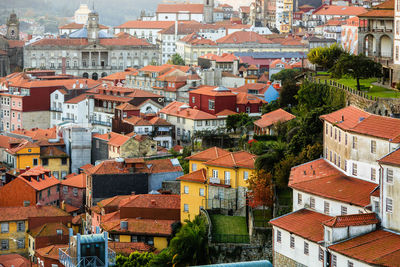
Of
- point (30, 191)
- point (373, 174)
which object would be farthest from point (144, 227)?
point (373, 174)

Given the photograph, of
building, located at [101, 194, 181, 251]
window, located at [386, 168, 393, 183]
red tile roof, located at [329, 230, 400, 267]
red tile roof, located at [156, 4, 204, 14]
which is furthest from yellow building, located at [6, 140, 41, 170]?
red tile roof, located at [156, 4, 204, 14]

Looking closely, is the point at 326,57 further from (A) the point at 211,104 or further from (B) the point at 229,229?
(B) the point at 229,229

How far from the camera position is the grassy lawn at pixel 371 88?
44.7 m

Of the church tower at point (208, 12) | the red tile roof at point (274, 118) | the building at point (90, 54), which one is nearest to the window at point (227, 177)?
the red tile roof at point (274, 118)

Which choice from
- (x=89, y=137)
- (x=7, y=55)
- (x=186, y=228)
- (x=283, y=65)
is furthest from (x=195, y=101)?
(x=7, y=55)

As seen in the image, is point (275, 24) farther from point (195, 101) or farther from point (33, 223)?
point (33, 223)

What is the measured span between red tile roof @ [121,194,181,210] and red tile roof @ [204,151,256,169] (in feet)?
9.29

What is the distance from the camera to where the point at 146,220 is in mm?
45406

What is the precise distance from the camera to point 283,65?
92.4m

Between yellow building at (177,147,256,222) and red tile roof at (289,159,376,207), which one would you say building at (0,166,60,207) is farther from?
red tile roof at (289,159,376,207)

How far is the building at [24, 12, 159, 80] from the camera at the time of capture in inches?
4929

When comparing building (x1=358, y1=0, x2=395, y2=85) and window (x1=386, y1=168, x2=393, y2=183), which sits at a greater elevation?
building (x1=358, y1=0, x2=395, y2=85)

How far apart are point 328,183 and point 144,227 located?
11.7m

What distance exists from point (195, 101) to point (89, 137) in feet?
32.9
